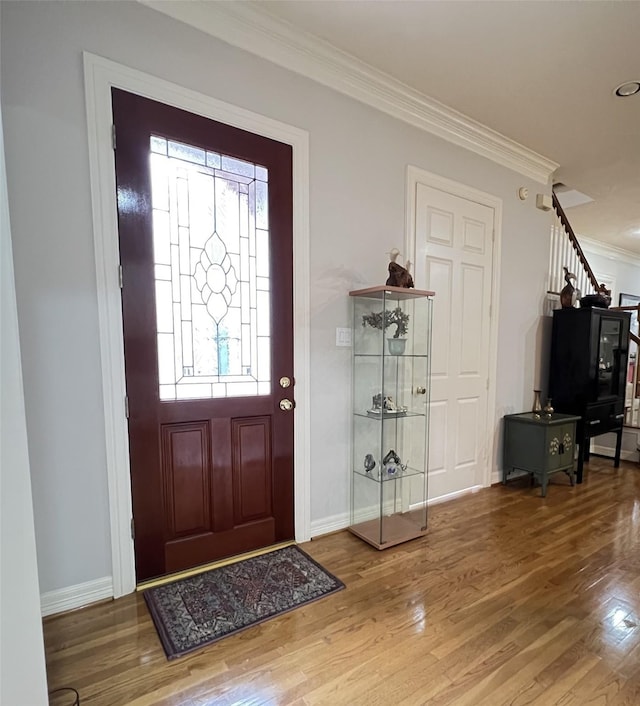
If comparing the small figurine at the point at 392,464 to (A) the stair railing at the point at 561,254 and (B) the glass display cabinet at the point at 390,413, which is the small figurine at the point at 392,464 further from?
(A) the stair railing at the point at 561,254

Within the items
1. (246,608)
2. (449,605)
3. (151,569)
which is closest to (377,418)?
(449,605)

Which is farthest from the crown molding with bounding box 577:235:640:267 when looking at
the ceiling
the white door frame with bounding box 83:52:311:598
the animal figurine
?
the white door frame with bounding box 83:52:311:598

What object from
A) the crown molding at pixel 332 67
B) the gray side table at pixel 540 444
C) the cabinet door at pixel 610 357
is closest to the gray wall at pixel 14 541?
the crown molding at pixel 332 67

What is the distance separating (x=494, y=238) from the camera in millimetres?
3268

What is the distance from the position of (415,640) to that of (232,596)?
888 millimetres

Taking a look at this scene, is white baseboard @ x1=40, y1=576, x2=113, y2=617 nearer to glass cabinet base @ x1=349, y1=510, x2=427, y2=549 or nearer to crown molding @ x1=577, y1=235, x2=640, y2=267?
glass cabinet base @ x1=349, y1=510, x2=427, y2=549

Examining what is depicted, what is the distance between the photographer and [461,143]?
2.98 meters

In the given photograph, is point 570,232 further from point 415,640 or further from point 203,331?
point 415,640

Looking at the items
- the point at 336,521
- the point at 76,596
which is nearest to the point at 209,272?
the point at 76,596

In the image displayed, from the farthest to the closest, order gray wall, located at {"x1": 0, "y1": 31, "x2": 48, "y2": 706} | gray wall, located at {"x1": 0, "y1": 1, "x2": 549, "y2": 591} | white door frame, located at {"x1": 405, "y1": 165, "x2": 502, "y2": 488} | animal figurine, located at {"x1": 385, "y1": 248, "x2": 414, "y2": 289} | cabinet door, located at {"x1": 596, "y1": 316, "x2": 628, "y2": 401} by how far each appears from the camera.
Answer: cabinet door, located at {"x1": 596, "y1": 316, "x2": 628, "y2": 401}, white door frame, located at {"x1": 405, "y1": 165, "x2": 502, "y2": 488}, animal figurine, located at {"x1": 385, "y1": 248, "x2": 414, "y2": 289}, gray wall, located at {"x1": 0, "y1": 1, "x2": 549, "y2": 591}, gray wall, located at {"x1": 0, "y1": 31, "x2": 48, "y2": 706}

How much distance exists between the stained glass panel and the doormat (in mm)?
978

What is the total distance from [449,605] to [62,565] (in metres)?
1.87

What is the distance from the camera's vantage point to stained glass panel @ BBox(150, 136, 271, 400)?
1.90 meters

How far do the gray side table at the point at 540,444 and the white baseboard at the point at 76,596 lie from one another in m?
3.29
